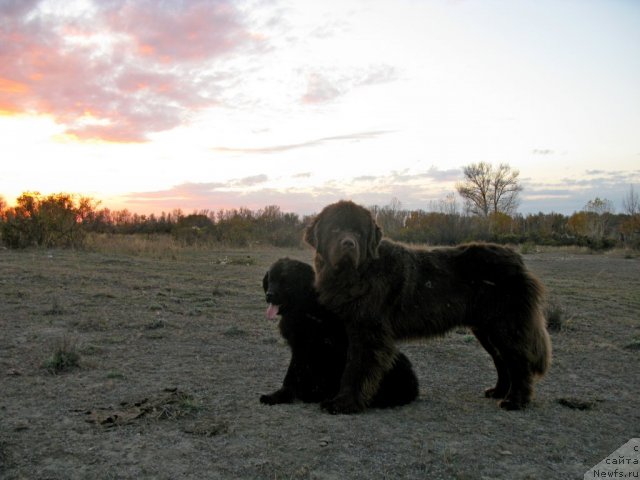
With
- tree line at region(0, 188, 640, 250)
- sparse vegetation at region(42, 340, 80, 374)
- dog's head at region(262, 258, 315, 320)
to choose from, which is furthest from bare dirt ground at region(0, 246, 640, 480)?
tree line at region(0, 188, 640, 250)

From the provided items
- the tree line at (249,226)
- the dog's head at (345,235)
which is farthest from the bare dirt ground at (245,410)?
the tree line at (249,226)

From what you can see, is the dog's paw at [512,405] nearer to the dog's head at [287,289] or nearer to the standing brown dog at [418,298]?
the standing brown dog at [418,298]

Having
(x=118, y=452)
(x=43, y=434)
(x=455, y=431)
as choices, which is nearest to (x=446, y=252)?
(x=455, y=431)

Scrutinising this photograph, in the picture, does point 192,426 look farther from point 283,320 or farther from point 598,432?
point 598,432

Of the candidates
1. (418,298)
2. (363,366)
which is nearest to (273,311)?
(363,366)

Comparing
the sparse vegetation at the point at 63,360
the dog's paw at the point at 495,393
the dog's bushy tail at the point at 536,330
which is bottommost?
the dog's paw at the point at 495,393

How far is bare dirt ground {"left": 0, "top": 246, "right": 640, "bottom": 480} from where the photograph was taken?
395cm

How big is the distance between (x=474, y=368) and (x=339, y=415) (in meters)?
2.94

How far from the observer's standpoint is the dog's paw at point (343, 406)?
5160mm

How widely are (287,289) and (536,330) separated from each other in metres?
2.74

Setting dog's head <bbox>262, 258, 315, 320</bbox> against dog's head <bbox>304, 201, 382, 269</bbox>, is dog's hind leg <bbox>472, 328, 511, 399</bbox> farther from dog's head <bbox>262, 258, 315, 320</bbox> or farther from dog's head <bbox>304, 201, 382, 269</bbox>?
dog's head <bbox>262, 258, 315, 320</bbox>

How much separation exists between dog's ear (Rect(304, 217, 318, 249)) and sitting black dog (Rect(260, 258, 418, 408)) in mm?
543

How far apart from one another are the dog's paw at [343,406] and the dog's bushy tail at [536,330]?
1944 millimetres

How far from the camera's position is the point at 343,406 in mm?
5172
